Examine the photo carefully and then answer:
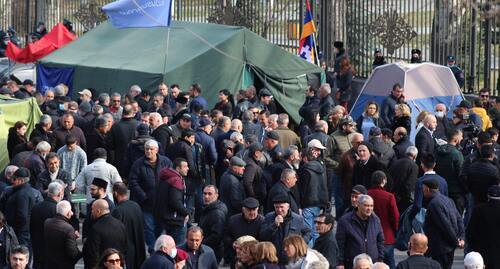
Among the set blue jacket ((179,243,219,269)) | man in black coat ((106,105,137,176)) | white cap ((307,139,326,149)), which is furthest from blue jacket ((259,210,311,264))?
man in black coat ((106,105,137,176))

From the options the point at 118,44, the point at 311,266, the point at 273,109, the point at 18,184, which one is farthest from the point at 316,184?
the point at 118,44

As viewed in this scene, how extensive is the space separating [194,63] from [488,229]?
13.0m

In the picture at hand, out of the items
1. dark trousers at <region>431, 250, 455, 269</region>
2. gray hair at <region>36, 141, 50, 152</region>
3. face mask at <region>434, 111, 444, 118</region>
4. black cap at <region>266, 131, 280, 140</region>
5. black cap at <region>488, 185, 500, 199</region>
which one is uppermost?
black cap at <region>488, 185, 500, 199</region>

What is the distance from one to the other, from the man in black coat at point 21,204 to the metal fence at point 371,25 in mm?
10883

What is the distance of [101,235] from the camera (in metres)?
15.3

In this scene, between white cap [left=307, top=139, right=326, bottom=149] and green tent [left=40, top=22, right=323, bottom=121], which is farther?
green tent [left=40, top=22, right=323, bottom=121]

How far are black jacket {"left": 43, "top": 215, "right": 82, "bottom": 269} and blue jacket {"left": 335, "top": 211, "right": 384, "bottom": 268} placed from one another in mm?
Result: 2594

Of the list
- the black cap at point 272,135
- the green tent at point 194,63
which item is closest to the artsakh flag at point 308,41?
the green tent at point 194,63

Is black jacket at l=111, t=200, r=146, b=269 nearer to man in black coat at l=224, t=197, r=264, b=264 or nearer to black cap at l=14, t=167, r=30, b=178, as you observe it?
man in black coat at l=224, t=197, r=264, b=264

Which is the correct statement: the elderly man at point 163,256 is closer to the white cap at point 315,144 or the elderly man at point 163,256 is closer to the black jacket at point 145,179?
the black jacket at point 145,179

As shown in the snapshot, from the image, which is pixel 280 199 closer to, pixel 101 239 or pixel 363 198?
pixel 363 198

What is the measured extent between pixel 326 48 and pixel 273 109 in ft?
21.8

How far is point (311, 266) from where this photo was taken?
44.9 ft

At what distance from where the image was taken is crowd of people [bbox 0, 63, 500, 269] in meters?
15.3
